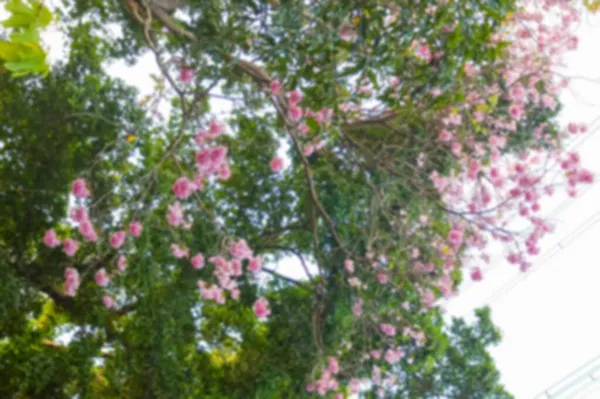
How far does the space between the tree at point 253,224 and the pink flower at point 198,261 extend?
Answer: 0.33 ft

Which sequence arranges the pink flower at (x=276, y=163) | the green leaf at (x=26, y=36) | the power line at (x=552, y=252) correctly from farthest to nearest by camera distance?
the power line at (x=552, y=252)
the pink flower at (x=276, y=163)
the green leaf at (x=26, y=36)

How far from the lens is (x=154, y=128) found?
14.4ft

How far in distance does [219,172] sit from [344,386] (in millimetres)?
2238

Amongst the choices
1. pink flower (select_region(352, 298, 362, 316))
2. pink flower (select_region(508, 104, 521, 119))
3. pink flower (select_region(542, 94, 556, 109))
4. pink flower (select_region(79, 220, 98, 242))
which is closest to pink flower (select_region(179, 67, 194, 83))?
pink flower (select_region(79, 220, 98, 242))

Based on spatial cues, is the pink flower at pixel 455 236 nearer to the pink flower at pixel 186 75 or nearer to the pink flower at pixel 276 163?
the pink flower at pixel 276 163

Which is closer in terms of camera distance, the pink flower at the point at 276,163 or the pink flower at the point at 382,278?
the pink flower at the point at 276,163

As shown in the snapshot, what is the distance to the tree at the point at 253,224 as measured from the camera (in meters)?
3.81

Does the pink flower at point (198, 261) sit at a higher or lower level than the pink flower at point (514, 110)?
lower

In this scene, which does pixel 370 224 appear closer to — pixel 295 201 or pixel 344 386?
pixel 295 201

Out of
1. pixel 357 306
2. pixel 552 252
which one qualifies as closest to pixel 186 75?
pixel 357 306

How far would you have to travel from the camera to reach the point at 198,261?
3.77 m

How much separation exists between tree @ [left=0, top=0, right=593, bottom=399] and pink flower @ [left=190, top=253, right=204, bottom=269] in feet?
0.33

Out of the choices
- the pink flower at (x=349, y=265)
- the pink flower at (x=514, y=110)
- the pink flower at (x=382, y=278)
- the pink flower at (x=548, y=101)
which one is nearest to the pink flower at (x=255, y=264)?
the pink flower at (x=349, y=265)

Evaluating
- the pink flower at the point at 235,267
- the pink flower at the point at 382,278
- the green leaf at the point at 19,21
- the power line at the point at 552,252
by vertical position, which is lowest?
the green leaf at the point at 19,21
